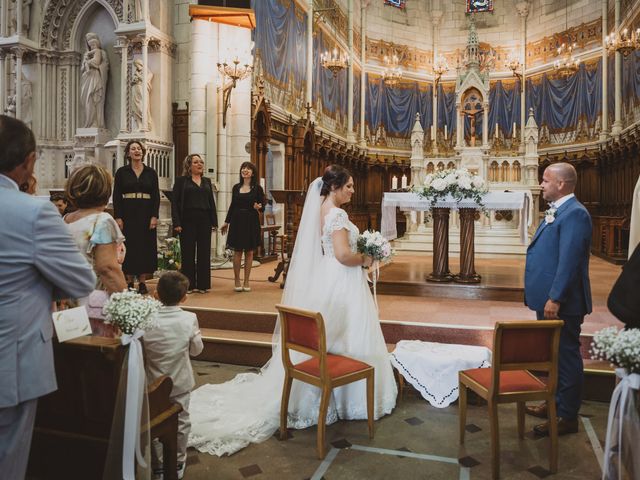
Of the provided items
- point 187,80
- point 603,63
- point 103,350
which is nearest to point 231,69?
point 187,80

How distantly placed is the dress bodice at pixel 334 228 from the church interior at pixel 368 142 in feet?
3.44

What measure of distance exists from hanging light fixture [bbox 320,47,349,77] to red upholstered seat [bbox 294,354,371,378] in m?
9.94

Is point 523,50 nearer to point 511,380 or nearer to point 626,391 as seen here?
point 511,380

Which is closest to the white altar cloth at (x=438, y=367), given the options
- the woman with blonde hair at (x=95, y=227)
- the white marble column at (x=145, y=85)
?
the woman with blonde hair at (x=95, y=227)

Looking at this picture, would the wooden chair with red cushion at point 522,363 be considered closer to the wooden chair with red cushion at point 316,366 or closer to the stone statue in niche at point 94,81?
the wooden chair with red cushion at point 316,366

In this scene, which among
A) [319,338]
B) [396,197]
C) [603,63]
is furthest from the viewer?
[603,63]

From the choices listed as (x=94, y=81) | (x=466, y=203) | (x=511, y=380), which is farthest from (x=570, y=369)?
(x=94, y=81)

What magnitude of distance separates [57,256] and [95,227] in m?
1.02

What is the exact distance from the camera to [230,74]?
311 inches

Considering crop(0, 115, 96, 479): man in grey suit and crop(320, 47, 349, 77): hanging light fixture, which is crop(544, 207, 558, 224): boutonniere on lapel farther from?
crop(320, 47, 349, 77): hanging light fixture

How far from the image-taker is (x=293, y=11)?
11.3 metres

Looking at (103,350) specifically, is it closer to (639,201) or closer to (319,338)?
(319,338)

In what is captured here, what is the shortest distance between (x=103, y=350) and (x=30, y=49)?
27.7 feet

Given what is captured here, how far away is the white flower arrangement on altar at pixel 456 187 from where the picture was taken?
6086 mm
